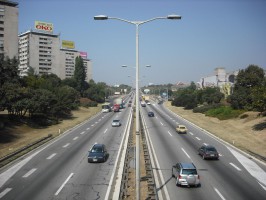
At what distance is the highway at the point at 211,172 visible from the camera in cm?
2225

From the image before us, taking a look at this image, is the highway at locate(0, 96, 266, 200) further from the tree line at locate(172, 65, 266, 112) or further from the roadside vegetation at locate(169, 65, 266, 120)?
the roadside vegetation at locate(169, 65, 266, 120)

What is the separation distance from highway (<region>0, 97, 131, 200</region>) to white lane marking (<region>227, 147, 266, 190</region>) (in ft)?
39.5

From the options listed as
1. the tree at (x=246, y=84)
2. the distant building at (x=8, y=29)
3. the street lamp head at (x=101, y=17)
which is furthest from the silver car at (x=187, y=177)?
the distant building at (x=8, y=29)

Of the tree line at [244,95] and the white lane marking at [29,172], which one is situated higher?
the tree line at [244,95]

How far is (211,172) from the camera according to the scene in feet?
93.7

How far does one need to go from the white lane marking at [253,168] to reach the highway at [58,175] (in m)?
12.0

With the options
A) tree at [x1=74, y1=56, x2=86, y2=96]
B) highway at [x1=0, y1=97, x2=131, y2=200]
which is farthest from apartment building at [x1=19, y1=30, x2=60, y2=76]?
highway at [x1=0, y1=97, x2=131, y2=200]

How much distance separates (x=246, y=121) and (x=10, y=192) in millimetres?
53125

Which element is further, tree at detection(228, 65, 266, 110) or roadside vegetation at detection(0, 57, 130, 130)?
tree at detection(228, 65, 266, 110)

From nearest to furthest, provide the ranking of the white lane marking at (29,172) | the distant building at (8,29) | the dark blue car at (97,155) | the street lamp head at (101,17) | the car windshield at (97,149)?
the street lamp head at (101,17)
the white lane marking at (29,172)
the dark blue car at (97,155)
the car windshield at (97,149)
the distant building at (8,29)

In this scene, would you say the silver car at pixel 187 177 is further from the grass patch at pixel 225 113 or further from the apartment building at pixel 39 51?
the apartment building at pixel 39 51

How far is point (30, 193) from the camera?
22.3 metres

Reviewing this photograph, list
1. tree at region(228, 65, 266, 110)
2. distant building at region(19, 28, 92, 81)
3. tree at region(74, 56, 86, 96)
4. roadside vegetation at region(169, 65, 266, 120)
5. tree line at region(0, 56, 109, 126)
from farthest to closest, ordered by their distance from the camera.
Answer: distant building at region(19, 28, 92, 81) → tree at region(74, 56, 86, 96) → tree at region(228, 65, 266, 110) → roadside vegetation at region(169, 65, 266, 120) → tree line at region(0, 56, 109, 126)

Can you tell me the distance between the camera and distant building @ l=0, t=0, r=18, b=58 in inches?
5330
